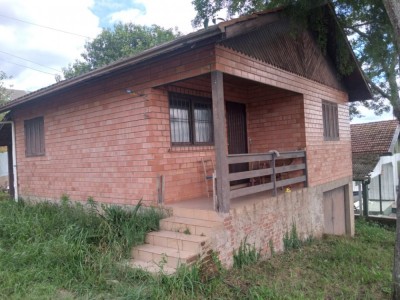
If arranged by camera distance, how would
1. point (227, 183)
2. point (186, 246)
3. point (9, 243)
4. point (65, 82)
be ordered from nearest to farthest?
1. point (186, 246)
2. point (227, 183)
3. point (9, 243)
4. point (65, 82)

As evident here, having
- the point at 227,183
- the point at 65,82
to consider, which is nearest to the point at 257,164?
the point at 227,183

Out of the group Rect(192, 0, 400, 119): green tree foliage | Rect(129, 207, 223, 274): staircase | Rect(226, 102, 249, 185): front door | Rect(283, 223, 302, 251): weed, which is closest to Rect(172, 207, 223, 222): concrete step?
Rect(129, 207, 223, 274): staircase

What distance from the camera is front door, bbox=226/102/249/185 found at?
27.2 ft

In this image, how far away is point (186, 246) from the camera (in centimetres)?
488

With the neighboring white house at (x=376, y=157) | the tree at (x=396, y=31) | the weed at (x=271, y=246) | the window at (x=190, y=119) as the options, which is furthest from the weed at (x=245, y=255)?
the neighboring white house at (x=376, y=157)

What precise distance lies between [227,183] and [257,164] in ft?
11.1

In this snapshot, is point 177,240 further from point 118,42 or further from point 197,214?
point 118,42

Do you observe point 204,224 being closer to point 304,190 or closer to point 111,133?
point 111,133

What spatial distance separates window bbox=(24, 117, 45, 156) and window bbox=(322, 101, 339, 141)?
25.3 feet

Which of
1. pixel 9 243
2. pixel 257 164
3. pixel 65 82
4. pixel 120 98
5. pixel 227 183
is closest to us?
pixel 227 183

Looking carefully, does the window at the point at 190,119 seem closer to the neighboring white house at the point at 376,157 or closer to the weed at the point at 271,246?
the weed at the point at 271,246

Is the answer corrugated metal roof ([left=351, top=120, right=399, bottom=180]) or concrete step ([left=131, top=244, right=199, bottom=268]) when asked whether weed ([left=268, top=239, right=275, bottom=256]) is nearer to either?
concrete step ([left=131, top=244, right=199, bottom=268])

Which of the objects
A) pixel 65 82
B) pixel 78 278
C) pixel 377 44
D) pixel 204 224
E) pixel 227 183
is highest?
pixel 377 44

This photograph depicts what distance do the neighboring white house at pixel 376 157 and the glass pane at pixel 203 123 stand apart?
8.36m
